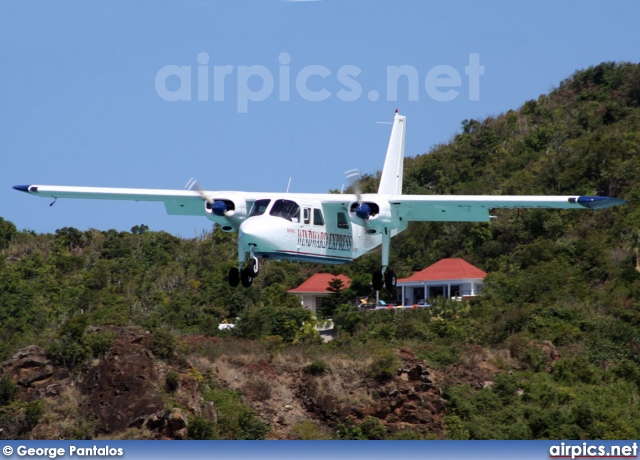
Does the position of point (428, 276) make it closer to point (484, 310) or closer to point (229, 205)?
point (484, 310)

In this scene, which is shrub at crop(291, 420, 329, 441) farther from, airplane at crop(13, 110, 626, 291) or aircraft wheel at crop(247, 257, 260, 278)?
aircraft wheel at crop(247, 257, 260, 278)

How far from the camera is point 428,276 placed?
222 ft

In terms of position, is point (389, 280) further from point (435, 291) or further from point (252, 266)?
point (435, 291)


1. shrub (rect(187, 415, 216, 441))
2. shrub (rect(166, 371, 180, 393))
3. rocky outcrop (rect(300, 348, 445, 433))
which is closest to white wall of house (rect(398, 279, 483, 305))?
rocky outcrop (rect(300, 348, 445, 433))

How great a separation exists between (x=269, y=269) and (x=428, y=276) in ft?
35.1

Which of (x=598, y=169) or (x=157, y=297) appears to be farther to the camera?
(x=598, y=169)

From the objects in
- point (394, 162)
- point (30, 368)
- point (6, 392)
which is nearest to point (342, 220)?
point (394, 162)

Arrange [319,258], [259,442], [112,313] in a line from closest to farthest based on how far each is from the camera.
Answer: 1. [319,258]
2. [259,442]
3. [112,313]

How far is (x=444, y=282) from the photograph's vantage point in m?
66.2

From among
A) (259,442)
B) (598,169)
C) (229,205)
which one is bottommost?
(259,442)

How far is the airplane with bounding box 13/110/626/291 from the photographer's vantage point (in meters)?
Answer: 27.2

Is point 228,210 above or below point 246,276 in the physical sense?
above

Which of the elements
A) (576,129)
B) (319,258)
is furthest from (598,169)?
(319,258)

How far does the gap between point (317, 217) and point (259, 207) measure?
72.4 inches
